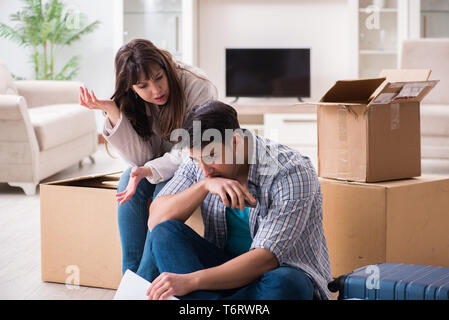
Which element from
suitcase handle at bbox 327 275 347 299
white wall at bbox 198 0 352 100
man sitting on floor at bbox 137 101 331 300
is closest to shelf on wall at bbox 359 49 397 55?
white wall at bbox 198 0 352 100

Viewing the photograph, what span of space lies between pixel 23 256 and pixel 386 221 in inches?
54.7

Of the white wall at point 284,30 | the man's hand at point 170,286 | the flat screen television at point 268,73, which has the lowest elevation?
the man's hand at point 170,286

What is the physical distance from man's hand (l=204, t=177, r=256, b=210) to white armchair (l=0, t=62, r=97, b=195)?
7.48 feet

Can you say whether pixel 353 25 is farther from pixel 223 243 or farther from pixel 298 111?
pixel 223 243

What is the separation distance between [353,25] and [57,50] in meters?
2.87

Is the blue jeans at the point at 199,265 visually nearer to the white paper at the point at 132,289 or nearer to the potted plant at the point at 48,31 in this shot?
the white paper at the point at 132,289

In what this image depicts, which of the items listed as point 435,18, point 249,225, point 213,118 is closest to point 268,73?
point 435,18

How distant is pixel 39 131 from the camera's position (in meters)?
3.53

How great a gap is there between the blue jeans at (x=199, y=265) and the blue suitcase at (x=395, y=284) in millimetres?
102

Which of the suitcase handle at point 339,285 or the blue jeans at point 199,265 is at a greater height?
the blue jeans at point 199,265

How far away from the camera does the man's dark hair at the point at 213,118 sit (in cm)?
132

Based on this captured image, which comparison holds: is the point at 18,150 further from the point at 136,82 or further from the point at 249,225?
the point at 249,225

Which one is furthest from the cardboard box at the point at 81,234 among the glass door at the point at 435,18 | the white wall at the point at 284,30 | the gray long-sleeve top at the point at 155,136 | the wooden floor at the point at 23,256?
the glass door at the point at 435,18

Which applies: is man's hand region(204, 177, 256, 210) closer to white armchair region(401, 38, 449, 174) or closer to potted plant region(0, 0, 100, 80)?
white armchair region(401, 38, 449, 174)
